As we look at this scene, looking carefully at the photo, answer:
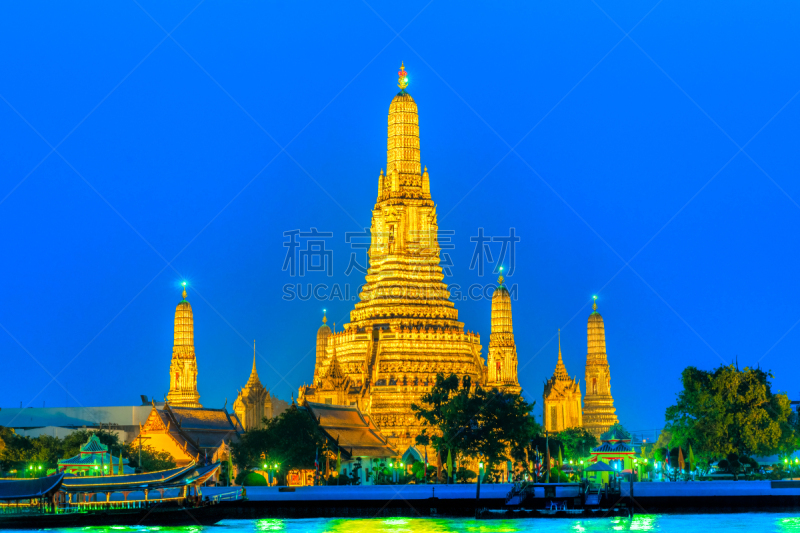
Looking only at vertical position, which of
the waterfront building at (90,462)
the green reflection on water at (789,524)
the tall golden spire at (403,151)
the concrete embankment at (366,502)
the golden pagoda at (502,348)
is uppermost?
the tall golden spire at (403,151)

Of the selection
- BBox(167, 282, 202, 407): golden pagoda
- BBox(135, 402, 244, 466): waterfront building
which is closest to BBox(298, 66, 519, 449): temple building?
BBox(135, 402, 244, 466): waterfront building

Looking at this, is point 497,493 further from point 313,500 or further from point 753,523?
→ point 753,523

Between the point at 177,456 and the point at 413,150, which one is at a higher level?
the point at 413,150

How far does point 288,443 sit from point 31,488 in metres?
19.7

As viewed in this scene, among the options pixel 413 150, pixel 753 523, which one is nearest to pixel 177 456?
pixel 413 150

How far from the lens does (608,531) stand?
57125 mm

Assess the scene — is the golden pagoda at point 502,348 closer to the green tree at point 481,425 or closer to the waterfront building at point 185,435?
the green tree at point 481,425

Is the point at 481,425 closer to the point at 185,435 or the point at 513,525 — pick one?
the point at 513,525

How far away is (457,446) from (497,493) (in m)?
9.09

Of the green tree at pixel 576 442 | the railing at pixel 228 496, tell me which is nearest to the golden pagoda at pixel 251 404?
the green tree at pixel 576 442

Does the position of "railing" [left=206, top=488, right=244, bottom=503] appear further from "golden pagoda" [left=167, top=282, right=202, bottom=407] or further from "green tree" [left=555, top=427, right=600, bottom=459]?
"green tree" [left=555, top=427, right=600, bottom=459]

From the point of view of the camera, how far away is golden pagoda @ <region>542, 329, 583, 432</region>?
115m

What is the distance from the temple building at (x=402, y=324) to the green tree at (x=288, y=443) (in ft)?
45.2

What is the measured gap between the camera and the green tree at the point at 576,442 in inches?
4102
